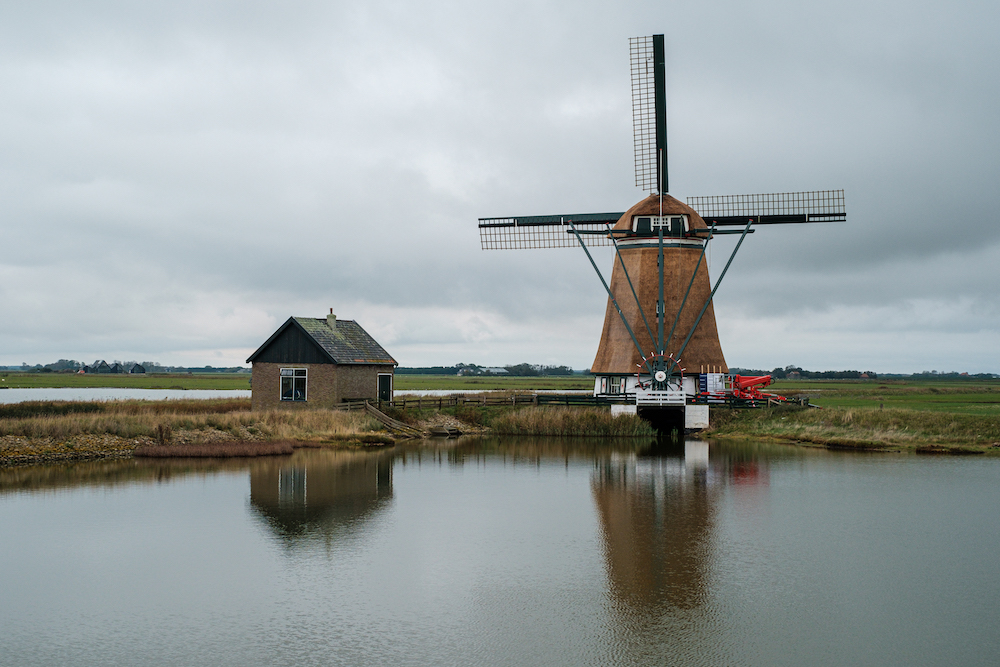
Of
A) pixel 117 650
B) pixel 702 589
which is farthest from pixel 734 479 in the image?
pixel 117 650

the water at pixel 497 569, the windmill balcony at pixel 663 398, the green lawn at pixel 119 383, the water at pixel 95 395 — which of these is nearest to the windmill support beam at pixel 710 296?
the windmill balcony at pixel 663 398

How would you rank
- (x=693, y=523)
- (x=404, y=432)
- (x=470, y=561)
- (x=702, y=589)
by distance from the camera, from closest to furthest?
(x=702, y=589), (x=470, y=561), (x=693, y=523), (x=404, y=432)

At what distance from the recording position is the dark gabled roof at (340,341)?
130 feet

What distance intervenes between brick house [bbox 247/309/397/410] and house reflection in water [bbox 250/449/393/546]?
29.4 ft

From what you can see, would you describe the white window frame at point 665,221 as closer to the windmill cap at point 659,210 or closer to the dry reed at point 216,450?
the windmill cap at point 659,210

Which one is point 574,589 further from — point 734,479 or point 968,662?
point 734,479

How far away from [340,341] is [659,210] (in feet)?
56.1

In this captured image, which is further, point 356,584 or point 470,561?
point 470,561

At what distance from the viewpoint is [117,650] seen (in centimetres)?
1017

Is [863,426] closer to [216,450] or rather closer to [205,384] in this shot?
[216,450]

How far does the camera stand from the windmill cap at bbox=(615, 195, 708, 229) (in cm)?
3862

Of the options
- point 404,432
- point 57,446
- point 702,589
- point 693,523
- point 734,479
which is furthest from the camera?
point 404,432

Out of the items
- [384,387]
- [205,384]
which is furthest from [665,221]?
[205,384]

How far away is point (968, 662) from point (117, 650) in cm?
1056
